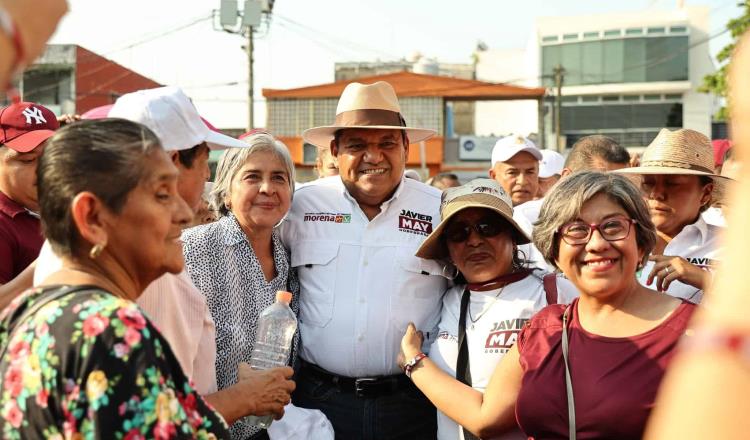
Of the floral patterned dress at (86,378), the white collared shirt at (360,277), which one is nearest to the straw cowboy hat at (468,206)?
the white collared shirt at (360,277)

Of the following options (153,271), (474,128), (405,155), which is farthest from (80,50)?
(153,271)

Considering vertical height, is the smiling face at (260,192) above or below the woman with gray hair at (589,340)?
above

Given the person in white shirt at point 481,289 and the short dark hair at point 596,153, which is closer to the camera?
the person in white shirt at point 481,289

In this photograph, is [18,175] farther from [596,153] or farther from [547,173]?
[547,173]

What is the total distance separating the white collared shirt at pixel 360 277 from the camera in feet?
13.0

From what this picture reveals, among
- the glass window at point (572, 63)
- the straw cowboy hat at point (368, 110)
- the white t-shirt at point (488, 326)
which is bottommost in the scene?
the white t-shirt at point (488, 326)

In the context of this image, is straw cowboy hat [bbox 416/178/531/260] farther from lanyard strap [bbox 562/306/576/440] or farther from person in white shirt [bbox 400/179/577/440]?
lanyard strap [bbox 562/306/576/440]

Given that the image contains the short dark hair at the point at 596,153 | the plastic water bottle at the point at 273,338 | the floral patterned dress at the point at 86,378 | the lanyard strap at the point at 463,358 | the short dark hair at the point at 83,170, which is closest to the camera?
the floral patterned dress at the point at 86,378

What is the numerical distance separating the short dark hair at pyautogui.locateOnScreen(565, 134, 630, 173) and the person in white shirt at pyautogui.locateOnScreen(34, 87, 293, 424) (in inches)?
167

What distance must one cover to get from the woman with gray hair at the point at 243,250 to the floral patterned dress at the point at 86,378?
1774 mm

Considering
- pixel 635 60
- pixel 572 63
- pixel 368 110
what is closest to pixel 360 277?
pixel 368 110

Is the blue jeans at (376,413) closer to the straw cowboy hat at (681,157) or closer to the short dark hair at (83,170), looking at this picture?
the straw cowboy hat at (681,157)

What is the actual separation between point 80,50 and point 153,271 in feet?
108

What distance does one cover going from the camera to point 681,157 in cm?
395
